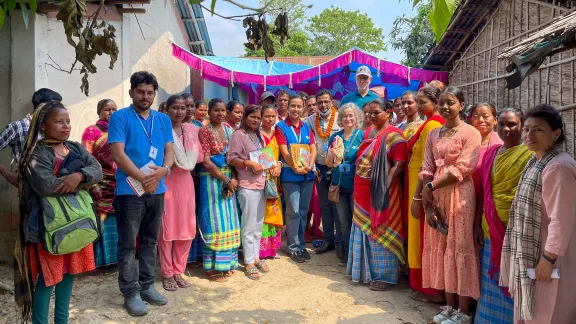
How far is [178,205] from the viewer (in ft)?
13.5

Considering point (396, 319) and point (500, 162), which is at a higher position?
point (500, 162)

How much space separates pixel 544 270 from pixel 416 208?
1.40 meters

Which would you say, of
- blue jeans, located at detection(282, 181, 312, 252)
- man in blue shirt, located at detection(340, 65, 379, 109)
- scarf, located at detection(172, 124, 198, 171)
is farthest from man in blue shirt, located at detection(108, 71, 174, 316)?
man in blue shirt, located at detection(340, 65, 379, 109)

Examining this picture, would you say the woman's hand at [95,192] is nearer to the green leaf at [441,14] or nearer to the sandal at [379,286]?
the sandal at [379,286]

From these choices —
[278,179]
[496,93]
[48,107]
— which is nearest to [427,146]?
[278,179]

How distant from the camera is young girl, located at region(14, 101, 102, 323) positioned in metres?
2.81

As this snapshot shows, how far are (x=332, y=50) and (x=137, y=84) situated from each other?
103ft

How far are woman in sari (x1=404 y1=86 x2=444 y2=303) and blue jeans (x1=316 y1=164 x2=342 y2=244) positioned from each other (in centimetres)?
125

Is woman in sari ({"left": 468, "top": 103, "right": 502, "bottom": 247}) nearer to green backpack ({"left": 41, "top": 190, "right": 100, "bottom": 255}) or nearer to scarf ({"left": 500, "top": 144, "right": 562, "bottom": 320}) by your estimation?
scarf ({"left": 500, "top": 144, "right": 562, "bottom": 320})

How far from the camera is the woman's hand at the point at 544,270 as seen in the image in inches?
93.1

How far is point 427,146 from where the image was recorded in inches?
144

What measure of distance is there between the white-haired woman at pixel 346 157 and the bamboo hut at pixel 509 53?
1641mm

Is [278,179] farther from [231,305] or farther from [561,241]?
[561,241]

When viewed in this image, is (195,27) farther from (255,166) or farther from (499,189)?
(499,189)
